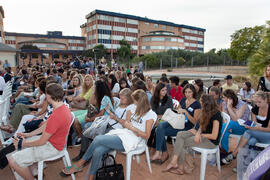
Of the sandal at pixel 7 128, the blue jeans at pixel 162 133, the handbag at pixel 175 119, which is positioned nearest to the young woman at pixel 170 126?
the blue jeans at pixel 162 133

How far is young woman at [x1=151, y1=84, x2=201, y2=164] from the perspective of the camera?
3.55 meters

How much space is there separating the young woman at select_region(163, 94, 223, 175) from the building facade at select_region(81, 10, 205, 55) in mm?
50500

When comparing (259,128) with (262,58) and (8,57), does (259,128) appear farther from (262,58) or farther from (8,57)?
(8,57)

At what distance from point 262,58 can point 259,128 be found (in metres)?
5.94

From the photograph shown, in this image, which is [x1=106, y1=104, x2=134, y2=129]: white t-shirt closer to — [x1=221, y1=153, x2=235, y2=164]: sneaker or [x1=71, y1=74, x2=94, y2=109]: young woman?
[x1=71, y1=74, x2=94, y2=109]: young woman

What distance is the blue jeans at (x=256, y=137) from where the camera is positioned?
3139 millimetres

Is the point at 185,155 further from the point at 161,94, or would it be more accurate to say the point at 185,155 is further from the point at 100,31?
the point at 100,31

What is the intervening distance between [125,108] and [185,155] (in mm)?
1353

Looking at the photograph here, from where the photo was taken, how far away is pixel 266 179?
129 cm

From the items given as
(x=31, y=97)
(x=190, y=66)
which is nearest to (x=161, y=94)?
(x=31, y=97)

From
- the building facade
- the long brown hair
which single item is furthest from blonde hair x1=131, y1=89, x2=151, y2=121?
the building facade

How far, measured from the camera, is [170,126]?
3779 mm

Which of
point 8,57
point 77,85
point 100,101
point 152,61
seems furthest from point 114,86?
point 152,61

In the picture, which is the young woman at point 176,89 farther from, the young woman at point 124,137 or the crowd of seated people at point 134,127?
the young woman at point 124,137
